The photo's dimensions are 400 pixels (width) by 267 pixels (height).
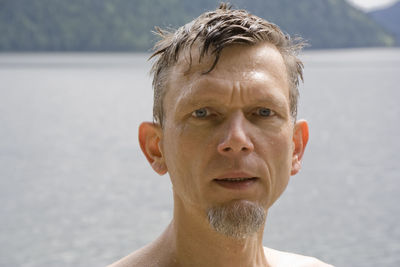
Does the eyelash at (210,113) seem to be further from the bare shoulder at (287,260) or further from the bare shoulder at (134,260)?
the bare shoulder at (287,260)

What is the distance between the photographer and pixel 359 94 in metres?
55.5

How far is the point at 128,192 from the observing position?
2050 centimetres

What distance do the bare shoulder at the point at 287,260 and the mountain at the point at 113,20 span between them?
102684mm

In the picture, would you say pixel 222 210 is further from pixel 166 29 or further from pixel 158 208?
pixel 158 208

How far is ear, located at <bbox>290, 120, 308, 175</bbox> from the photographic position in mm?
2775

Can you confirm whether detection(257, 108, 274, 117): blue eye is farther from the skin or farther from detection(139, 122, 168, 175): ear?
detection(139, 122, 168, 175): ear

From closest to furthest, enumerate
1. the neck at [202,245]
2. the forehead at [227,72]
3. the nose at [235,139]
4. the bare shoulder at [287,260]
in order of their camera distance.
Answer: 1. the nose at [235,139]
2. the forehead at [227,72]
3. the neck at [202,245]
4. the bare shoulder at [287,260]

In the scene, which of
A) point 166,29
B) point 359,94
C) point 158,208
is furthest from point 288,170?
point 359,94

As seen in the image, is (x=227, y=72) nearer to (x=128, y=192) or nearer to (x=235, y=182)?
(x=235, y=182)

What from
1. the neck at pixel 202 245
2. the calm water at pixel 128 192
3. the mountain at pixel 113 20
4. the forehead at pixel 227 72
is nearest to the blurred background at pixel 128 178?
the calm water at pixel 128 192

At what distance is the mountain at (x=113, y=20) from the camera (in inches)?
4309

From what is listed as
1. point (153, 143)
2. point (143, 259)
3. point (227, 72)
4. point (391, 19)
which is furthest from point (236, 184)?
point (391, 19)

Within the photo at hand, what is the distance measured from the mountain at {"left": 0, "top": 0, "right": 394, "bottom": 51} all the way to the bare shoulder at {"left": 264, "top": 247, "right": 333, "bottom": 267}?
103 metres

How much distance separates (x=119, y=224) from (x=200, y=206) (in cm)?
1519
